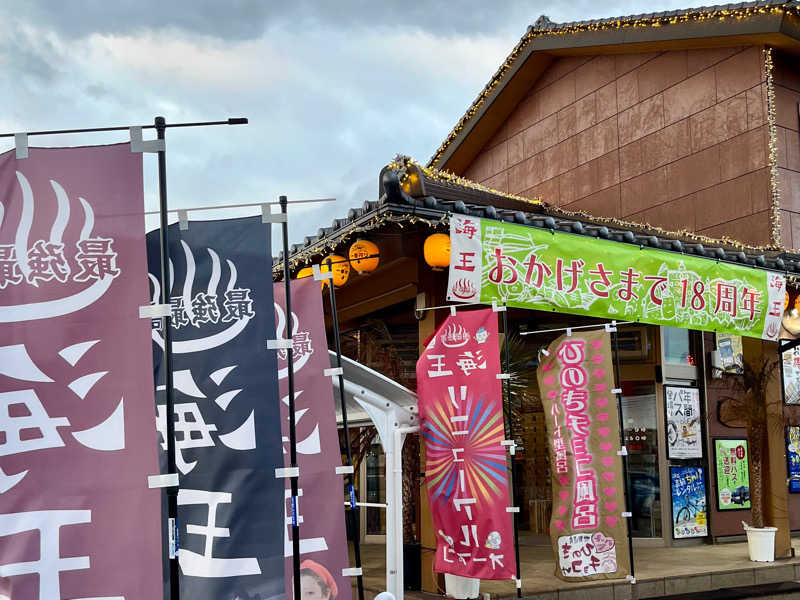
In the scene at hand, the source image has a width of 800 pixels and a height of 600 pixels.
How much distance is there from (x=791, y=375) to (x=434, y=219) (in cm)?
922

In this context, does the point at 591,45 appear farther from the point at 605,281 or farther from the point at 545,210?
the point at 605,281

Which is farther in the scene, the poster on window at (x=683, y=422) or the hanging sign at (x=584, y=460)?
the poster on window at (x=683, y=422)

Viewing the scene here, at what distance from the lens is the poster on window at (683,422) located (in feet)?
40.1

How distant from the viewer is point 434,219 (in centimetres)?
764

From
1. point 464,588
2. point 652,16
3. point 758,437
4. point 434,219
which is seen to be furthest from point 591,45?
point 464,588

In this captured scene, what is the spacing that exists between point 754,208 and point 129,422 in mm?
11909

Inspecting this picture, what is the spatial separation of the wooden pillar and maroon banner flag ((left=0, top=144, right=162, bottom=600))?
9.06 meters

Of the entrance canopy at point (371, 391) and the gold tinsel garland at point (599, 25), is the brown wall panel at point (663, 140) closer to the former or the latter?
the gold tinsel garland at point (599, 25)

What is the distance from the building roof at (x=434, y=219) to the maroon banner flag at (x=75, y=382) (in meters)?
4.20

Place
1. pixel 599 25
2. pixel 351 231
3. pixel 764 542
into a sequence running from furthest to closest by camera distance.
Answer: pixel 599 25 < pixel 764 542 < pixel 351 231

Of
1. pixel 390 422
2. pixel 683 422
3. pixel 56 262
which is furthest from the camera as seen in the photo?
pixel 683 422

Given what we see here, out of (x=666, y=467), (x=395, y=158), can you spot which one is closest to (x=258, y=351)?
(x=395, y=158)

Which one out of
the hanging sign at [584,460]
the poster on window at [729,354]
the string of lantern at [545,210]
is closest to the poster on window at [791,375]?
the poster on window at [729,354]

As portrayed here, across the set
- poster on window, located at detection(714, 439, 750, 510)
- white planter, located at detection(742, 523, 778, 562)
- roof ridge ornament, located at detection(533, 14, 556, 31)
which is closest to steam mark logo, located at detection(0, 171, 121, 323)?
white planter, located at detection(742, 523, 778, 562)
